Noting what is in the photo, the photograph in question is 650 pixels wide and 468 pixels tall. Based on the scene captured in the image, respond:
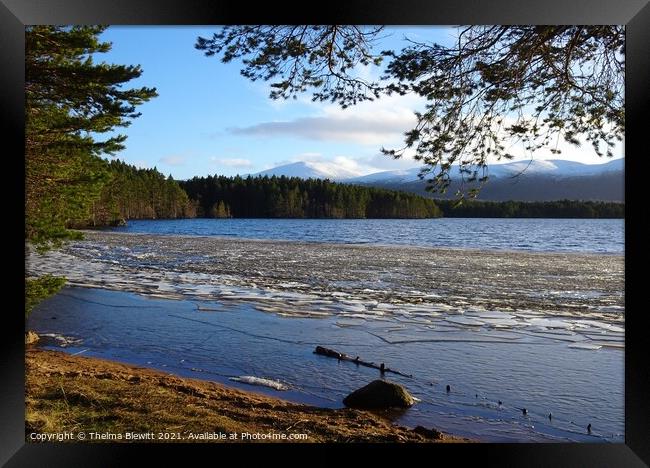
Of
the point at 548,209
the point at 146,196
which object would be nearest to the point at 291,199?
the point at 146,196

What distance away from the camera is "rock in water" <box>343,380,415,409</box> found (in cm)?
415

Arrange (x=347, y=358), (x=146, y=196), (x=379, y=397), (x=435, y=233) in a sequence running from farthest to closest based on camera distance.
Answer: (x=435, y=233) < (x=146, y=196) < (x=347, y=358) < (x=379, y=397)

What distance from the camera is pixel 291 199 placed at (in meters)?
12.2

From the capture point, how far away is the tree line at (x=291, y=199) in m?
11.0

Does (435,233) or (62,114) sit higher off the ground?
(62,114)

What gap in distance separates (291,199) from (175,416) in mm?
8602

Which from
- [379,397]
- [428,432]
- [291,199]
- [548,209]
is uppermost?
[291,199]

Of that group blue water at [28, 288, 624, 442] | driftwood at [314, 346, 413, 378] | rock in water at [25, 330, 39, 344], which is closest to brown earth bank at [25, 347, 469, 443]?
blue water at [28, 288, 624, 442]

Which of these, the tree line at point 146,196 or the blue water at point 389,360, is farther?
the tree line at point 146,196

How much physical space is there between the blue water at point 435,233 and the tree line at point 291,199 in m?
2.65

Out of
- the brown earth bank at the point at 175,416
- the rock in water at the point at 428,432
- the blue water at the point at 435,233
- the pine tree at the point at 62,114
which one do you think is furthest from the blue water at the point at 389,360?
the blue water at the point at 435,233

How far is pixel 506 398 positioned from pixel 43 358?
450 cm
